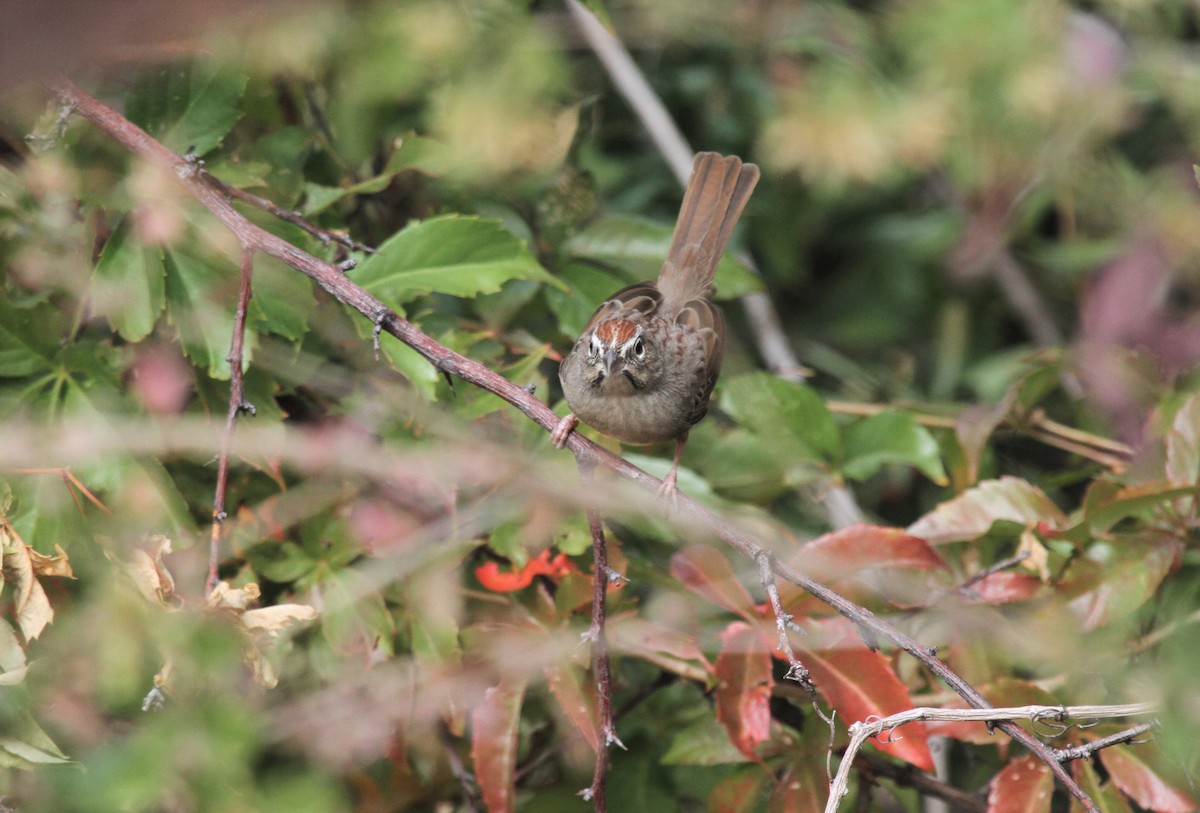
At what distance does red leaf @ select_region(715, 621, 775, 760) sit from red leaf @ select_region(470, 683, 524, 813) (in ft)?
1.26

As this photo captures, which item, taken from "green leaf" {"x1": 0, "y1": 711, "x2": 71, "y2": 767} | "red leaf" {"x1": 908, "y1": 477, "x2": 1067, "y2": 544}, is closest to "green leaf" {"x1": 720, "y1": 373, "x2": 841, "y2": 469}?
"red leaf" {"x1": 908, "y1": 477, "x2": 1067, "y2": 544}

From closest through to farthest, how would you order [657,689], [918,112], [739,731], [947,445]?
[739,731] < [657,689] < [947,445] < [918,112]

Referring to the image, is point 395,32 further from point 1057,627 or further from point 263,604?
point 1057,627

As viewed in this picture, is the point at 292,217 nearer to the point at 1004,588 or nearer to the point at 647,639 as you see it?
the point at 647,639

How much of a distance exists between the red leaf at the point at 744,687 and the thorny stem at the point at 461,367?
0.37 m

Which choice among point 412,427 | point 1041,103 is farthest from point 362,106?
point 1041,103

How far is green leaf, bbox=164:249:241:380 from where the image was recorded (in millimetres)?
2143

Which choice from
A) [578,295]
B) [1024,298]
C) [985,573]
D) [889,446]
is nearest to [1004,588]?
[985,573]

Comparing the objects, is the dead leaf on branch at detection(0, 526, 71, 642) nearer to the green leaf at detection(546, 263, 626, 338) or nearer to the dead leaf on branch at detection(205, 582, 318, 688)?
the dead leaf on branch at detection(205, 582, 318, 688)

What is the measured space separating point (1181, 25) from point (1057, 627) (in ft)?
13.2

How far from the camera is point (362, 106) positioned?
9.32ft

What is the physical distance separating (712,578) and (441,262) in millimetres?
835

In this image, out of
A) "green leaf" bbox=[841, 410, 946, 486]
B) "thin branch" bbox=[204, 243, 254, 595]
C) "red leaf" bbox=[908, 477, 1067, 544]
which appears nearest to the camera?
"thin branch" bbox=[204, 243, 254, 595]

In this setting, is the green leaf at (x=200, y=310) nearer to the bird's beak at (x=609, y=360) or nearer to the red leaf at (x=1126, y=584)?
the bird's beak at (x=609, y=360)
